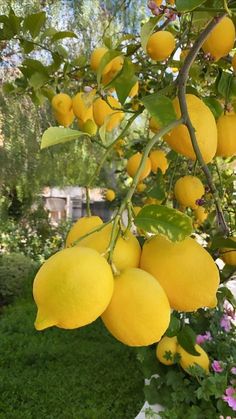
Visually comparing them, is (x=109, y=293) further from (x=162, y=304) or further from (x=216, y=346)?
(x=216, y=346)

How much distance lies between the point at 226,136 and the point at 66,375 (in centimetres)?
241

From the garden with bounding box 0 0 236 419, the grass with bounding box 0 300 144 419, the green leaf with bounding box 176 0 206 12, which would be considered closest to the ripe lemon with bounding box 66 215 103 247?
the garden with bounding box 0 0 236 419

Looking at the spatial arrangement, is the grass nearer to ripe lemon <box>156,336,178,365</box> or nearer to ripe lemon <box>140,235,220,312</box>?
ripe lemon <box>156,336,178,365</box>

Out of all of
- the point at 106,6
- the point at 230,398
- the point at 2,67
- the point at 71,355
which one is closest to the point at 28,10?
the point at 2,67

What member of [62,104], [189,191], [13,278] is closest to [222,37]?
[189,191]

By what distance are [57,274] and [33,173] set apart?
11.8 ft

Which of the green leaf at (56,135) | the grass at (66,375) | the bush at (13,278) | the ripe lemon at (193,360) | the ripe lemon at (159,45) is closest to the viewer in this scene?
the green leaf at (56,135)

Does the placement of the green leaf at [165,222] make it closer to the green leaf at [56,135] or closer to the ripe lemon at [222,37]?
the green leaf at [56,135]

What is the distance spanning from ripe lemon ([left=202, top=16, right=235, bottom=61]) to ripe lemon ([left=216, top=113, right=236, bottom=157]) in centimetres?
9

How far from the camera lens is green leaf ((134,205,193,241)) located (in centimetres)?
41

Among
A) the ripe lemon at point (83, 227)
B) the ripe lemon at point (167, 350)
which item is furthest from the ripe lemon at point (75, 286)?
the ripe lemon at point (167, 350)

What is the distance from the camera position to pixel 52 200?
8359 millimetres

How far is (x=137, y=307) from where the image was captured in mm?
387

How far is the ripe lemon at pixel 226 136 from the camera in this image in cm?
65
